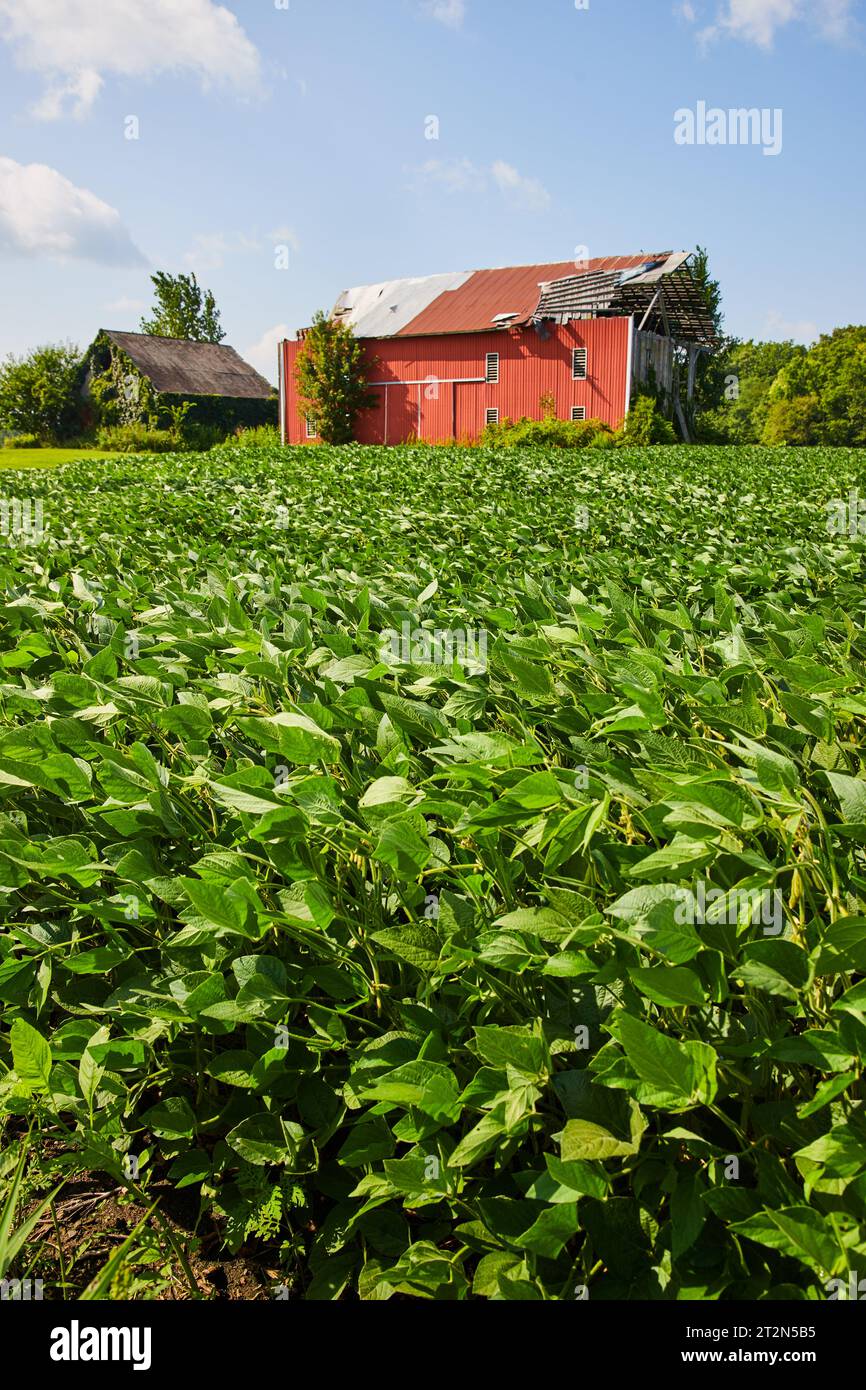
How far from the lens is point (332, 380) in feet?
153

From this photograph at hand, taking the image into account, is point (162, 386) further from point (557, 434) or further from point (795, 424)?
point (795, 424)

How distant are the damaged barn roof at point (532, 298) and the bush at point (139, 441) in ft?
39.9

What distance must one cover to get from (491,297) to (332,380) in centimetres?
900

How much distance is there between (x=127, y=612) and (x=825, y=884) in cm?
291

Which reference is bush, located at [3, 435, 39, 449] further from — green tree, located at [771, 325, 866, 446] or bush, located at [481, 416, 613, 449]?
green tree, located at [771, 325, 866, 446]

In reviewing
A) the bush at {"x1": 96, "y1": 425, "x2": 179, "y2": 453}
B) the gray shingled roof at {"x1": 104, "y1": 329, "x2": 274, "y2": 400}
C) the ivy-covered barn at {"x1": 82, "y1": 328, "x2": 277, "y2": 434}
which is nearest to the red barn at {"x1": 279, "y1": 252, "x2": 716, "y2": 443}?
the bush at {"x1": 96, "y1": 425, "x2": 179, "y2": 453}

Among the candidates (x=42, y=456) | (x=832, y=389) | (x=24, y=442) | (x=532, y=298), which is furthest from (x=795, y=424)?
(x=24, y=442)

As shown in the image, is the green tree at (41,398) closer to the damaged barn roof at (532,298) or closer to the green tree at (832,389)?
the damaged barn roof at (532,298)

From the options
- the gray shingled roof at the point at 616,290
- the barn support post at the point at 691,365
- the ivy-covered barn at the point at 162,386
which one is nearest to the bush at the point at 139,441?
the ivy-covered barn at the point at 162,386

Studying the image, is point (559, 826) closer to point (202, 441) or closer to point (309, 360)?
point (309, 360)

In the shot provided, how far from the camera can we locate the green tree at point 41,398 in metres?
61.8

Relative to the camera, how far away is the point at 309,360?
4691cm
